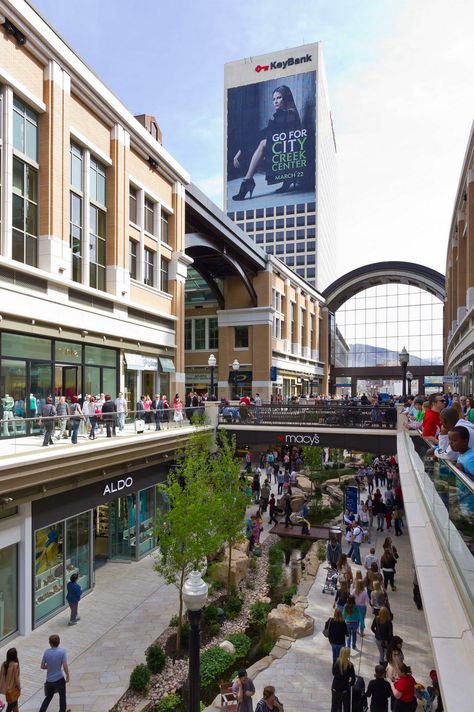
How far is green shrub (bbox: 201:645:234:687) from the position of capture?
38.0 feet

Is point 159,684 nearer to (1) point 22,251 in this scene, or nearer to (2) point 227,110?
(1) point 22,251

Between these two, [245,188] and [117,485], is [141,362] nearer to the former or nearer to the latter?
[117,485]

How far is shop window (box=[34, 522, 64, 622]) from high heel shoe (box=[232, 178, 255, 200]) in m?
107

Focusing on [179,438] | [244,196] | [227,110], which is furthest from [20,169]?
[227,110]

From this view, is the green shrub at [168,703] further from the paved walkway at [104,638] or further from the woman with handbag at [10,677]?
the woman with handbag at [10,677]

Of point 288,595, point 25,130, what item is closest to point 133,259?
point 25,130

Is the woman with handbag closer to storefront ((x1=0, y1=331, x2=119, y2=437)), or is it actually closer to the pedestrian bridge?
storefront ((x1=0, y1=331, x2=119, y2=437))

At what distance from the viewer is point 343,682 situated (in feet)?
30.0

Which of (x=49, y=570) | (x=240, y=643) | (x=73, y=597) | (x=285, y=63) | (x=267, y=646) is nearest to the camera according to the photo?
(x=267, y=646)

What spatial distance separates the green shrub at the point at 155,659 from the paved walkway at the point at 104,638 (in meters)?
0.50

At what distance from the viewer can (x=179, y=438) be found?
2155 cm

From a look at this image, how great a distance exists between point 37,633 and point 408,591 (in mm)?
11051

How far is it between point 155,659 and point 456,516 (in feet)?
31.4

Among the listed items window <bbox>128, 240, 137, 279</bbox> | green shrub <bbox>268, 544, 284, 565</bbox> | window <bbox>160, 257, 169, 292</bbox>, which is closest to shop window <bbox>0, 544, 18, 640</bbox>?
green shrub <bbox>268, 544, 284, 565</bbox>
